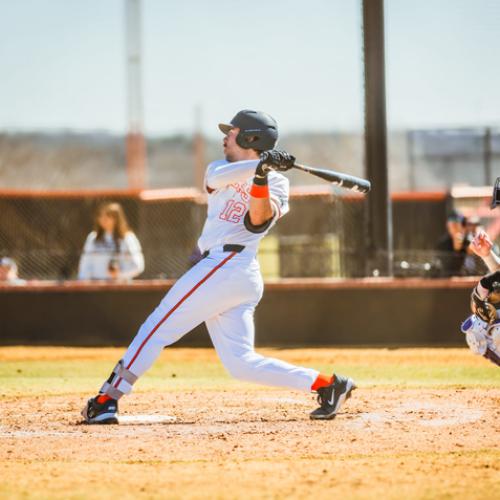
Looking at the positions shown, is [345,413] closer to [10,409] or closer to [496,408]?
[496,408]

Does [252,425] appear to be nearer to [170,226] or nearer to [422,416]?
[422,416]

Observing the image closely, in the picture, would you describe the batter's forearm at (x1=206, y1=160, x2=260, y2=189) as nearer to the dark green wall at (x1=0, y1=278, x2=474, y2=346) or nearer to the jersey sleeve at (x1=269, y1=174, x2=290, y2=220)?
the jersey sleeve at (x1=269, y1=174, x2=290, y2=220)

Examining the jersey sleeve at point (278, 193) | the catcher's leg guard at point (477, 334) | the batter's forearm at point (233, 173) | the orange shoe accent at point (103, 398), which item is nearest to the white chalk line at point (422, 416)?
the catcher's leg guard at point (477, 334)

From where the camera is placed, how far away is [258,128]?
255 inches

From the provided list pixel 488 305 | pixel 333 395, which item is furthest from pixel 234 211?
pixel 488 305

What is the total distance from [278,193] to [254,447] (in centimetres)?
154

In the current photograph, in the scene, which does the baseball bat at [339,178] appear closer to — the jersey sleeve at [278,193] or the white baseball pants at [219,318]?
the jersey sleeve at [278,193]

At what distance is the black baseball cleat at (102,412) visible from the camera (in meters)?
6.55

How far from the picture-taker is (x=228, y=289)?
6.31 m

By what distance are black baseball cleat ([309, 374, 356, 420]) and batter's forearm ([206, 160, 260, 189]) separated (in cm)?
140

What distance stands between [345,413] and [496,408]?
1060 mm

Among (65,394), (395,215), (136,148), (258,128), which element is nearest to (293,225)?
(395,215)

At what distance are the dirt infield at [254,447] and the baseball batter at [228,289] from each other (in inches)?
13.9

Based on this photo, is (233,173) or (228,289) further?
(228,289)
